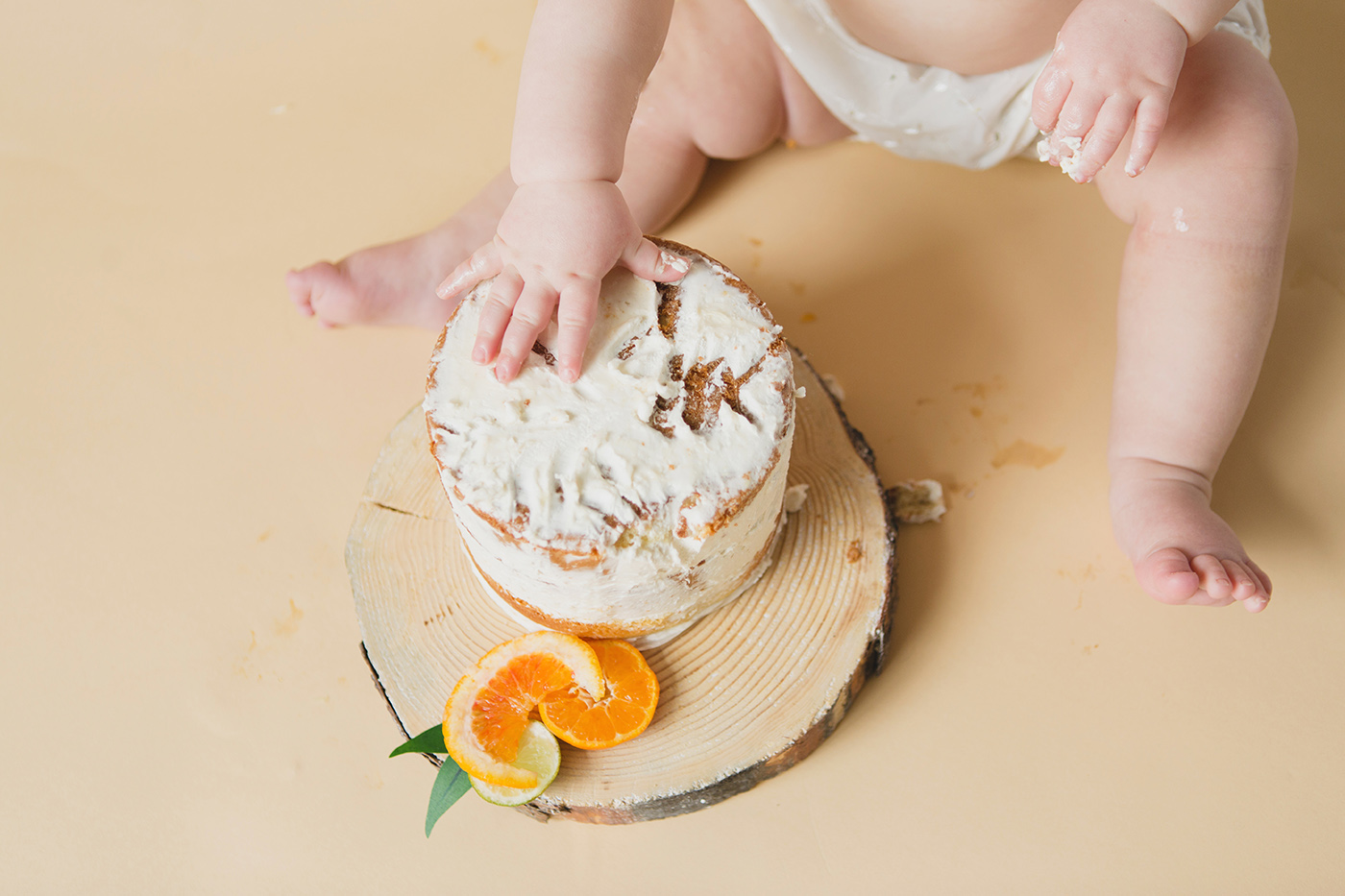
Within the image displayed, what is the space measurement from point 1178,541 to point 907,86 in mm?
564

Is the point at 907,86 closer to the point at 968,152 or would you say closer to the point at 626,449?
the point at 968,152

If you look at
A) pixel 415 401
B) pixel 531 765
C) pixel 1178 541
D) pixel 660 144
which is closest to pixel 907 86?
pixel 660 144

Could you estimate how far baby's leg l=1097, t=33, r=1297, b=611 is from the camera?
932mm

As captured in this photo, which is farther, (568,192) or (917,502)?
(917,502)

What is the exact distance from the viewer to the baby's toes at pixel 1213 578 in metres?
0.86

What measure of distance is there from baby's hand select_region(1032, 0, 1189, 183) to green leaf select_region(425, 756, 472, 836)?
2.43 ft

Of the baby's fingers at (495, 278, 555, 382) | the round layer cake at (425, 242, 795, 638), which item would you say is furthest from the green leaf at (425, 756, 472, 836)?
the baby's fingers at (495, 278, 555, 382)

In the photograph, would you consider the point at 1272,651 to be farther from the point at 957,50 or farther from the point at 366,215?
the point at 366,215

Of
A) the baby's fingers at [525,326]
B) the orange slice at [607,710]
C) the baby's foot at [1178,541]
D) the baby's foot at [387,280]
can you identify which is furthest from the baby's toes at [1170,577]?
the baby's foot at [387,280]

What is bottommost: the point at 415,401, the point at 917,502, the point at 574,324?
the point at 917,502

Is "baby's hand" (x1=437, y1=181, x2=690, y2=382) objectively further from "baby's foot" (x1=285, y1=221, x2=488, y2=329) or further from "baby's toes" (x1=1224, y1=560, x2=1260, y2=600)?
"baby's toes" (x1=1224, y1=560, x2=1260, y2=600)

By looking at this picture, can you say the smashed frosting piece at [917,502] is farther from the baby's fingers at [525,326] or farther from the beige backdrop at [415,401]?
the baby's fingers at [525,326]

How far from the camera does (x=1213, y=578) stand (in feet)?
2.85

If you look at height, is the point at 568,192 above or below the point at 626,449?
above
